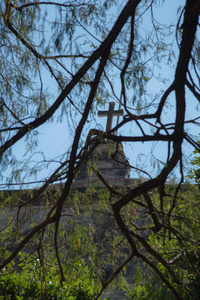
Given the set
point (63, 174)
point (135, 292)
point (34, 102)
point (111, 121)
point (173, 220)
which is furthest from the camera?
point (111, 121)

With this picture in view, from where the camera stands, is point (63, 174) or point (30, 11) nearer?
point (30, 11)

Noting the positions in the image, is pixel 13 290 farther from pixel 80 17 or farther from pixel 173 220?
pixel 80 17

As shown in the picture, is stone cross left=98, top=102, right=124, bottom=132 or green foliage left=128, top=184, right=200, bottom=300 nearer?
green foliage left=128, top=184, right=200, bottom=300

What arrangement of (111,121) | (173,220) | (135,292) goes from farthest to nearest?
(111,121)
(135,292)
(173,220)

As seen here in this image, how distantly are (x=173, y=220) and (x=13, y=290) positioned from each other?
145 cm

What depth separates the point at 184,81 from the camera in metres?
2.02

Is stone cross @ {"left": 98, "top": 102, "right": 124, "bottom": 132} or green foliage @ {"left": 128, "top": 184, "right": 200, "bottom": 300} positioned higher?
stone cross @ {"left": 98, "top": 102, "right": 124, "bottom": 132}

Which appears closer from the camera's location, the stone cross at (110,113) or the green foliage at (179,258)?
the green foliage at (179,258)

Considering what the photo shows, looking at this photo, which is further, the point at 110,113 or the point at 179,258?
the point at 110,113

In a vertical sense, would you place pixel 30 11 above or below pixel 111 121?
below

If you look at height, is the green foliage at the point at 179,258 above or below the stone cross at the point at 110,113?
below

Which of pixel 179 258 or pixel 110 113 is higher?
pixel 110 113

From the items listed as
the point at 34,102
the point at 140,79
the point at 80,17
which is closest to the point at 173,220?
the point at 140,79

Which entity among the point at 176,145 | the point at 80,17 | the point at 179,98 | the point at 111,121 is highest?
the point at 111,121
